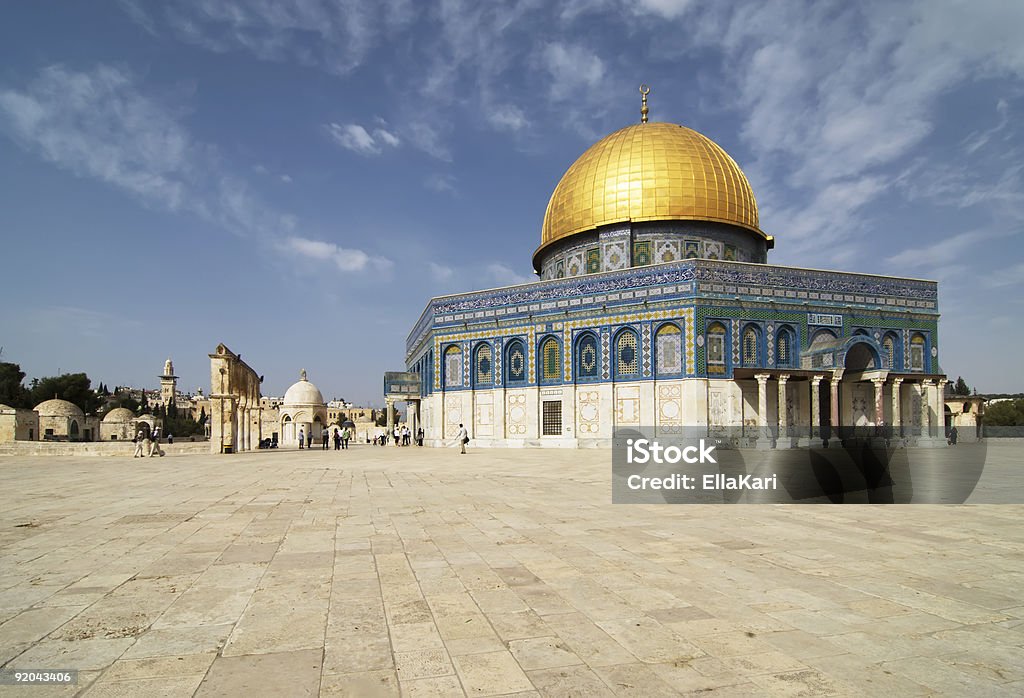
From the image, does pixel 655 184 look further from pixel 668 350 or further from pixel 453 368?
pixel 453 368

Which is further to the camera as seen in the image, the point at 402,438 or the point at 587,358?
the point at 402,438

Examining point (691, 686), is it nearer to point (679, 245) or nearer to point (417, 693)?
point (417, 693)

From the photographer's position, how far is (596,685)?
3.33m

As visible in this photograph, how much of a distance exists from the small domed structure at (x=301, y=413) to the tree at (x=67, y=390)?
70.4 feet

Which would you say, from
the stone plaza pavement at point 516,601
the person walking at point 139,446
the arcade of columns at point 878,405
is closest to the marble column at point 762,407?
the arcade of columns at point 878,405

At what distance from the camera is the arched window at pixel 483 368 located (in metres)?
34.1

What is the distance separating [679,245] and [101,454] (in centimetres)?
2857

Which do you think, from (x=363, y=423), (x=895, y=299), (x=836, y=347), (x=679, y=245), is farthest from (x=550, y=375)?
(x=363, y=423)

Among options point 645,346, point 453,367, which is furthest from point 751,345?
point 453,367

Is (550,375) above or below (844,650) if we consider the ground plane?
above

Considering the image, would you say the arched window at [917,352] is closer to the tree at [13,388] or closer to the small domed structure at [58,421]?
the small domed structure at [58,421]

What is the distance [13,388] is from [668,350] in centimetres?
6092

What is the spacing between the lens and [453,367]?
35.6 m
